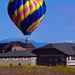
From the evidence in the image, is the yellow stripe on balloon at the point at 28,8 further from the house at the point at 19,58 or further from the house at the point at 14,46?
the house at the point at 14,46

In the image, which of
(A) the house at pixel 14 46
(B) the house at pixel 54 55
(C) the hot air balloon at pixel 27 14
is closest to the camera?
(C) the hot air balloon at pixel 27 14

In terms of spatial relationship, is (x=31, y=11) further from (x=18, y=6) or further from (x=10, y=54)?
(x=10, y=54)

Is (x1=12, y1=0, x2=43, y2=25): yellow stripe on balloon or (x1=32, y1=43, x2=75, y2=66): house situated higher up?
(x1=12, y1=0, x2=43, y2=25): yellow stripe on balloon

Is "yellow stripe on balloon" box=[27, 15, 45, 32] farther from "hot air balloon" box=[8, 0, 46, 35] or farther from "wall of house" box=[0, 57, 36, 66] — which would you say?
"wall of house" box=[0, 57, 36, 66]

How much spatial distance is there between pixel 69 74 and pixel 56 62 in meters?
36.8

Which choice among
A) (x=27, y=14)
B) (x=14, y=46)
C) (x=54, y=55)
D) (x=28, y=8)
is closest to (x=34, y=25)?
(x=27, y=14)

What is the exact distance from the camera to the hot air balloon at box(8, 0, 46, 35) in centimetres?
4078

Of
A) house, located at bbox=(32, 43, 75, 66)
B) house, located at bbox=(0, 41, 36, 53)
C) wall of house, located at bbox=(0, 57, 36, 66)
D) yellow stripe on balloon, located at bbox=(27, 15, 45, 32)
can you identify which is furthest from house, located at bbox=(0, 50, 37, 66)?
yellow stripe on balloon, located at bbox=(27, 15, 45, 32)

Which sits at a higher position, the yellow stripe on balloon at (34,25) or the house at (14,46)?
the yellow stripe on balloon at (34,25)

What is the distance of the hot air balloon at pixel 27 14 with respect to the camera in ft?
134

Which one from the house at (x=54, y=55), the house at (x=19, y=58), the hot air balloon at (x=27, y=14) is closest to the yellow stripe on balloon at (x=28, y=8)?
the hot air balloon at (x=27, y=14)

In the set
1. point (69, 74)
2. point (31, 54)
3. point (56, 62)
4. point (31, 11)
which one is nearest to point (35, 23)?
point (31, 11)

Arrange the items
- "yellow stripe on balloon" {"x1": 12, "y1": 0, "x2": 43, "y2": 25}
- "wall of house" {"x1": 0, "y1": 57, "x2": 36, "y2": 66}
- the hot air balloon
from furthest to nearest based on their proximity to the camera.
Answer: "wall of house" {"x1": 0, "y1": 57, "x2": 36, "y2": 66}
the hot air balloon
"yellow stripe on balloon" {"x1": 12, "y1": 0, "x2": 43, "y2": 25}

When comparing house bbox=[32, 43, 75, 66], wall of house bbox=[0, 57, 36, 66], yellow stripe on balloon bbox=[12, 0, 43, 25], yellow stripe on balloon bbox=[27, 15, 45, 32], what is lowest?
wall of house bbox=[0, 57, 36, 66]
